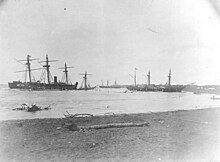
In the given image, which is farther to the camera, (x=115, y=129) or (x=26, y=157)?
(x=115, y=129)

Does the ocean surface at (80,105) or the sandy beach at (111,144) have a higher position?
the sandy beach at (111,144)

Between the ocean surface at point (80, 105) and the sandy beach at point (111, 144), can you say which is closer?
the sandy beach at point (111, 144)

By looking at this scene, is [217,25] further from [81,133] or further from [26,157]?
[26,157]

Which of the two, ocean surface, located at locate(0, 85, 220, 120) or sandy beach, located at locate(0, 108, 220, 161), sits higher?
sandy beach, located at locate(0, 108, 220, 161)

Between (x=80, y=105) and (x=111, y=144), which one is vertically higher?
(x=111, y=144)

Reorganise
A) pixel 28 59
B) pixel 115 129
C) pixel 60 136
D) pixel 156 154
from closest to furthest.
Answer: pixel 156 154 < pixel 60 136 < pixel 115 129 < pixel 28 59

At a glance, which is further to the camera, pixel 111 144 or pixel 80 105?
pixel 80 105

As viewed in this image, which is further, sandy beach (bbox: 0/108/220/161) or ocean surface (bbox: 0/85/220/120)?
ocean surface (bbox: 0/85/220/120)

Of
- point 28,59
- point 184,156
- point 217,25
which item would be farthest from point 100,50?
point 184,156
